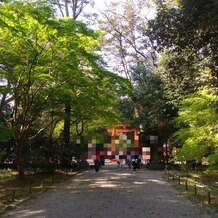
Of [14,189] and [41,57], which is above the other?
[41,57]

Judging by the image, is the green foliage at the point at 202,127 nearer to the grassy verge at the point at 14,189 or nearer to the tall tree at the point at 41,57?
the tall tree at the point at 41,57

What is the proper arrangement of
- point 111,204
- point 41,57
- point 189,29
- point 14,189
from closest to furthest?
point 111,204, point 189,29, point 41,57, point 14,189

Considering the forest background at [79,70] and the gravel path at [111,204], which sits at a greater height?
the forest background at [79,70]

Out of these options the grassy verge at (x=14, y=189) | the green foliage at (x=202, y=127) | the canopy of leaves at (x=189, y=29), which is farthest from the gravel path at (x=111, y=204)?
the canopy of leaves at (x=189, y=29)

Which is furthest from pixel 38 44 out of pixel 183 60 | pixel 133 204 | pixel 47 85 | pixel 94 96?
pixel 133 204

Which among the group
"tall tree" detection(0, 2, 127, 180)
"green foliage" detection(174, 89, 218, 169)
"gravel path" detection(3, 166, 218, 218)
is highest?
"tall tree" detection(0, 2, 127, 180)

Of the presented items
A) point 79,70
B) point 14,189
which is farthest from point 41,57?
point 14,189

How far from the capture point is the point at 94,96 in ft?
59.2

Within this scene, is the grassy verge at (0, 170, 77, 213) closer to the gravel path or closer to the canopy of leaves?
the gravel path

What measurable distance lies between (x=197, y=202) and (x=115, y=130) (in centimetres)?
2665

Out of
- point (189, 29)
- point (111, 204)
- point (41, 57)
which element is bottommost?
point (111, 204)

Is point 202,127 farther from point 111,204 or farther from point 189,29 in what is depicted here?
point 111,204

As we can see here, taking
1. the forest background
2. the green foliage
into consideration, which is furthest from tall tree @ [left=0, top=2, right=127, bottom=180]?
the green foliage

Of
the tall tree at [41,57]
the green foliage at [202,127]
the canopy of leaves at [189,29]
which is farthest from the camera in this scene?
the green foliage at [202,127]
